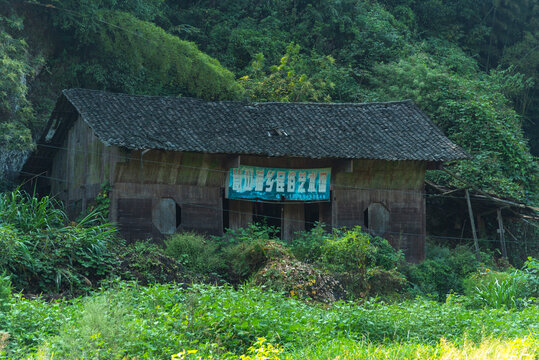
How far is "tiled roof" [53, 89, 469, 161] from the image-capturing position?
1647 centimetres

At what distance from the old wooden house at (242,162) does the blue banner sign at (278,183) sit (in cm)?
3

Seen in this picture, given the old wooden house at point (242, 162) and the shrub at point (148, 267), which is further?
the old wooden house at point (242, 162)

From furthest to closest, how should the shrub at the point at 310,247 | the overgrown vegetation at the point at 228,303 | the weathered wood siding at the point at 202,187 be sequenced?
1. the weathered wood siding at the point at 202,187
2. the shrub at the point at 310,247
3. the overgrown vegetation at the point at 228,303

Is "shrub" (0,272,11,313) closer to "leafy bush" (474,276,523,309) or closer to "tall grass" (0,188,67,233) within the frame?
"tall grass" (0,188,67,233)

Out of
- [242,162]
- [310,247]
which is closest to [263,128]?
[242,162]

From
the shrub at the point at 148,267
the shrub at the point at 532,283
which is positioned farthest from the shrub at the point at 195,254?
the shrub at the point at 532,283

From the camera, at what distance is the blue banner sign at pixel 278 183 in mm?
17359

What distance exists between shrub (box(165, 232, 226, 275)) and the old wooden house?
62.2 inches

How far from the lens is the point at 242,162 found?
17484 mm

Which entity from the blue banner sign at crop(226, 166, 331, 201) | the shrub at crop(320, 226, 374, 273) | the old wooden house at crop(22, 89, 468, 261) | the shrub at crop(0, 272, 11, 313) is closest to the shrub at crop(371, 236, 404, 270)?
the old wooden house at crop(22, 89, 468, 261)

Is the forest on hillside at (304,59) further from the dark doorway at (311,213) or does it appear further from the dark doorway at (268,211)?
the dark doorway at (268,211)

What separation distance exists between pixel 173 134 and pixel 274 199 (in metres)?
3.22

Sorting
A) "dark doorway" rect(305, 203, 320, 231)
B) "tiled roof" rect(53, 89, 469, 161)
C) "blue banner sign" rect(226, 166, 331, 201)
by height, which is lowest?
"dark doorway" rect(305, 203, 320, 231)

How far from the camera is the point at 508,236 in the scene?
21.8 metres
